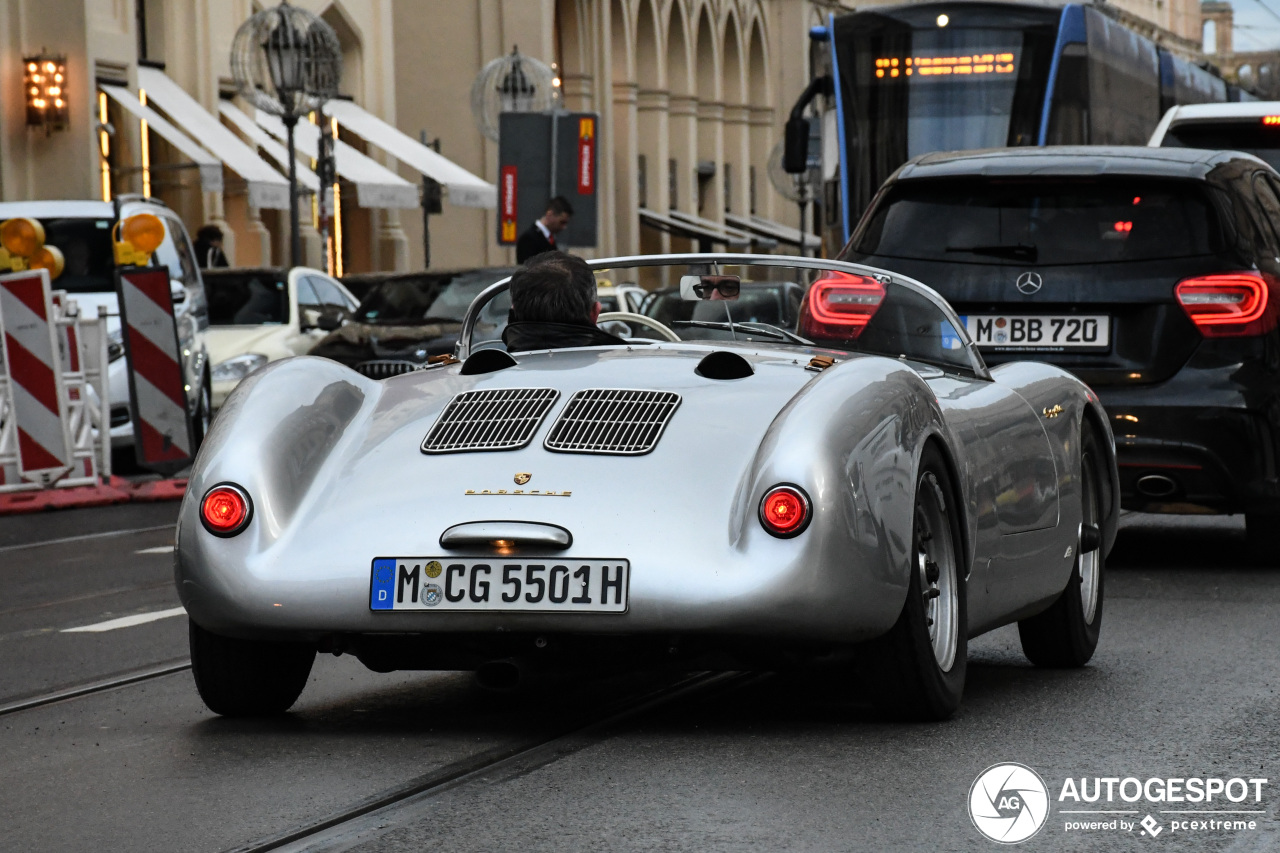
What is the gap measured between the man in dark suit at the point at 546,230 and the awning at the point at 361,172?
21.0m

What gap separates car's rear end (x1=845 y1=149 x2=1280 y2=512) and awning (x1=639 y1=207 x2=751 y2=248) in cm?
4843

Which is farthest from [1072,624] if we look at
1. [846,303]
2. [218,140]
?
[218,140]

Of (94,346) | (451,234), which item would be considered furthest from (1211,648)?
(451,234)

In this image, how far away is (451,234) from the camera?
4706 cm

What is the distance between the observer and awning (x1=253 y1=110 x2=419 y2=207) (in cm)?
3577

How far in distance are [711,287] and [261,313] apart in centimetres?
1499

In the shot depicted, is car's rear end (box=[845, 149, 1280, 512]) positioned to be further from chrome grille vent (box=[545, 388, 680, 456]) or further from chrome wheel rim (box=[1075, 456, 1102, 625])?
chrome grille vent (box=[545, 388, 680, 456])

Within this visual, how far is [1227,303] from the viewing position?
31.7 ft

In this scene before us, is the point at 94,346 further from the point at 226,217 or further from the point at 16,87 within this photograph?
the point at 226,217

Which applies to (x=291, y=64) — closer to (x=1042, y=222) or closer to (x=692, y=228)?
(x=1042, y=222)

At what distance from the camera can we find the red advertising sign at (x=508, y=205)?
22406mm

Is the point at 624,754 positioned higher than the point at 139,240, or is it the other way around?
the point at 139,240

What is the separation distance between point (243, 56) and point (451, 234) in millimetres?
17036

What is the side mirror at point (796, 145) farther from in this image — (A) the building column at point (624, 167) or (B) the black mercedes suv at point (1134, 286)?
(A) the building column at point (624, 167)
